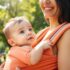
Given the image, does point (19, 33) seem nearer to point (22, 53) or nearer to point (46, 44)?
point (22, 53)

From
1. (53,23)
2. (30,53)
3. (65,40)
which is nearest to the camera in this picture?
(65,40)

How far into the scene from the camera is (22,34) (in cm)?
260

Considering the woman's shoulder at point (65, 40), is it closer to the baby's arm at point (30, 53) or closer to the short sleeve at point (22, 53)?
the baby's arm at point (30, 53)

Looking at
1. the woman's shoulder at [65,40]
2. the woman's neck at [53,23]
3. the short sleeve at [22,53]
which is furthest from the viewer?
the woman's neck at [53,23]

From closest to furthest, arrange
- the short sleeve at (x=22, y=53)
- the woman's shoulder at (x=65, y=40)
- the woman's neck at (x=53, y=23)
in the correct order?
1. the woman's shoulder at (x=65, y=40)
2. the short sleeve at (x=22, y=53)
3. the woman's neck at (x=53, y=23)

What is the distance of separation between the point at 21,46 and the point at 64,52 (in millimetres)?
391

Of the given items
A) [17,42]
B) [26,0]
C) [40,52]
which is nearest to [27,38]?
[17,42]

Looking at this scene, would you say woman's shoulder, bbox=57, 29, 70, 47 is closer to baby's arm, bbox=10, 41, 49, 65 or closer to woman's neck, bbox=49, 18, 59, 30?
baby's arm, bbox=10, 41, 49, 65

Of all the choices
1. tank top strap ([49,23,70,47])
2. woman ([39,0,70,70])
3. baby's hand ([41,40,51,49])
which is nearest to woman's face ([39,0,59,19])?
woman ([39,0,70,70])

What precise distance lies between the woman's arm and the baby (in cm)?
11

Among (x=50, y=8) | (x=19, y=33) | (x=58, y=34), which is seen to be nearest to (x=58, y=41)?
(x=58, y=34)

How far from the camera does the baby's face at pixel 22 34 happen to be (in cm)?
257

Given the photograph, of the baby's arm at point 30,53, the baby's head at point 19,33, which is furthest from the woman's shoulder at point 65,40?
the baby's head at point 19,33

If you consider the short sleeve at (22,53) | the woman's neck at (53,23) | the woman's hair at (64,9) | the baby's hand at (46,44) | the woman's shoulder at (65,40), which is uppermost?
the woman's hair at (64,9)
